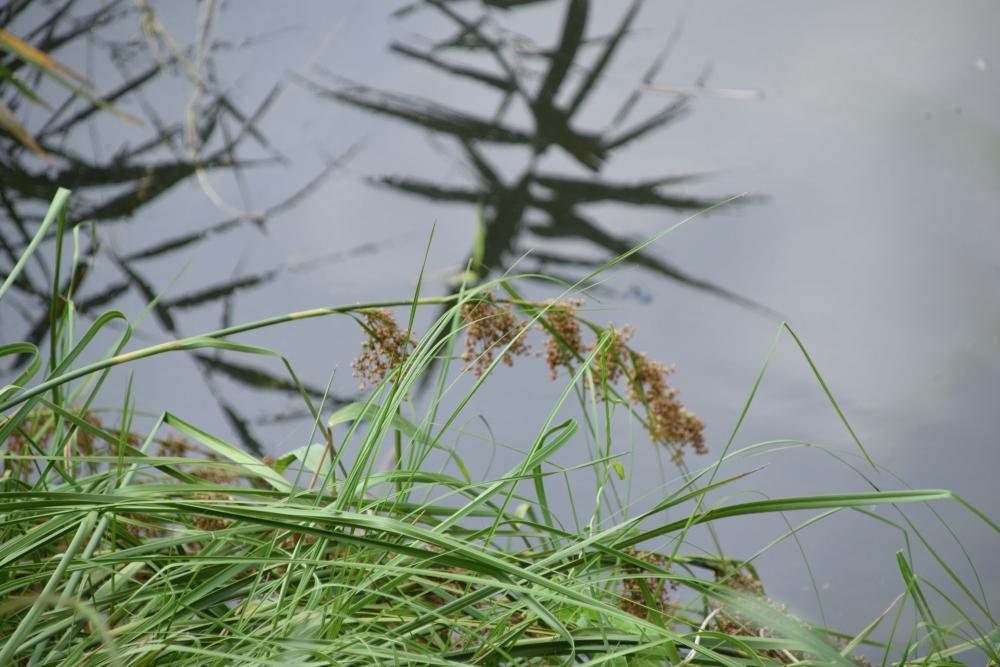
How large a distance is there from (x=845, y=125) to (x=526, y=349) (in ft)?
2.74

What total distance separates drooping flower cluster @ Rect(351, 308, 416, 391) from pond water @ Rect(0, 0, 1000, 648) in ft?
2.03

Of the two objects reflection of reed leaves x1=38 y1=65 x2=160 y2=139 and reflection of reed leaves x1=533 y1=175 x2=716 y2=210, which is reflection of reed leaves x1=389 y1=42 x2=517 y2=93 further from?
reflection of reed leaves x1=38 y1=65 x2=160 y2=139

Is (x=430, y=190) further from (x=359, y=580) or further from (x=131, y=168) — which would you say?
(x=359, y=580)

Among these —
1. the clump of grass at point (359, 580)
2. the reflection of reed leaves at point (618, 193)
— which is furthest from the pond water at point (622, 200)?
the clump of grass at point (359, 580)

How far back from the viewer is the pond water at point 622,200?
3.62 ft

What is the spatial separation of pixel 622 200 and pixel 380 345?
91 centimetres

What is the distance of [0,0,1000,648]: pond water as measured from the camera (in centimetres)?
110

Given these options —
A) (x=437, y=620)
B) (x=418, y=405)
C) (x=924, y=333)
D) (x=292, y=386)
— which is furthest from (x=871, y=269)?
(x=437, y=620)

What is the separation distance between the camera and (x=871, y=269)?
1.12 metres

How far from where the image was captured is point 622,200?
127 centimetres

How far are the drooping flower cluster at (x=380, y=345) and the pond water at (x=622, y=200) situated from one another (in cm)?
62

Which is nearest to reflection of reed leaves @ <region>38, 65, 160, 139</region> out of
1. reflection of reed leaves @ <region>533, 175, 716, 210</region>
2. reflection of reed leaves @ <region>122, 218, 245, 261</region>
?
reflection of reed leaves @ <region>122, 218, 245, 261</region>

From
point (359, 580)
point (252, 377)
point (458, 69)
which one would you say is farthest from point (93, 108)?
point (359, 580)

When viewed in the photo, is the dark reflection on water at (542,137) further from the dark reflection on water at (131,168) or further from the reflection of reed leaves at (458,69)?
the dark reflection on water at (131,168)
